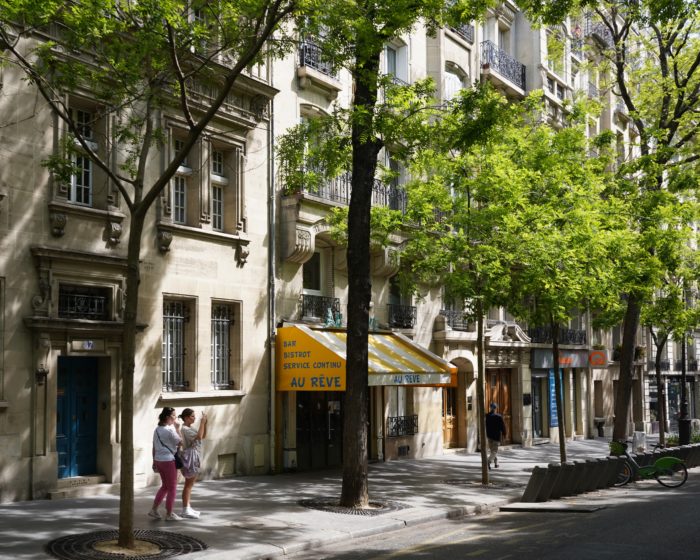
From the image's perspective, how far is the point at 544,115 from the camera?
33562 millimetres

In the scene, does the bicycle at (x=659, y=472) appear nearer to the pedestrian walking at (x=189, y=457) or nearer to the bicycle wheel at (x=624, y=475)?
the bicycle wheel at (x=624, y=475)

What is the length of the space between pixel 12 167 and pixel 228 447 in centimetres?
759

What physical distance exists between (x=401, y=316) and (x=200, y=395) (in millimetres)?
8282

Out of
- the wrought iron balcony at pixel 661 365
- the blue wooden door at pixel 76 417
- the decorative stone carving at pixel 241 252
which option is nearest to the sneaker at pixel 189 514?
the blue wooden door at pixel 76 417

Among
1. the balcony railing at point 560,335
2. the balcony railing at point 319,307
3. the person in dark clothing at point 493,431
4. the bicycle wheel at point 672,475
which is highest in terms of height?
the balcony railing at point 319,307

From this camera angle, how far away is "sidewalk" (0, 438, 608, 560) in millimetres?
11023

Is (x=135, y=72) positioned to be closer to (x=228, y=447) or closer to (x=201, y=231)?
(x=201, y=231)

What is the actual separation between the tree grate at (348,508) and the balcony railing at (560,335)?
16.7 m

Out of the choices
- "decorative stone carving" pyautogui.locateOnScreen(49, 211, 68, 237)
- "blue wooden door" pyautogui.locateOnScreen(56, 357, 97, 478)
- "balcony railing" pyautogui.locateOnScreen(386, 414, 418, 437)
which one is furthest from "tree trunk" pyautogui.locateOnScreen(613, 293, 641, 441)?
"decorative stone carving" pyautogui.locateOnScreen(49, 211, 68, 237)

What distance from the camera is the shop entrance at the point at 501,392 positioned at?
2944 cm

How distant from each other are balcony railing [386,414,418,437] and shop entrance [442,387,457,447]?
273cm

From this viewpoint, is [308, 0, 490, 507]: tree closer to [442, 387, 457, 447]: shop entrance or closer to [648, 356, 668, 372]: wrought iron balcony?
[442, 387, 457, 447]: shop entrance

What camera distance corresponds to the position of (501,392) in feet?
98.7

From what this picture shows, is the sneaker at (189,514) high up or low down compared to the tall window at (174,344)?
down
